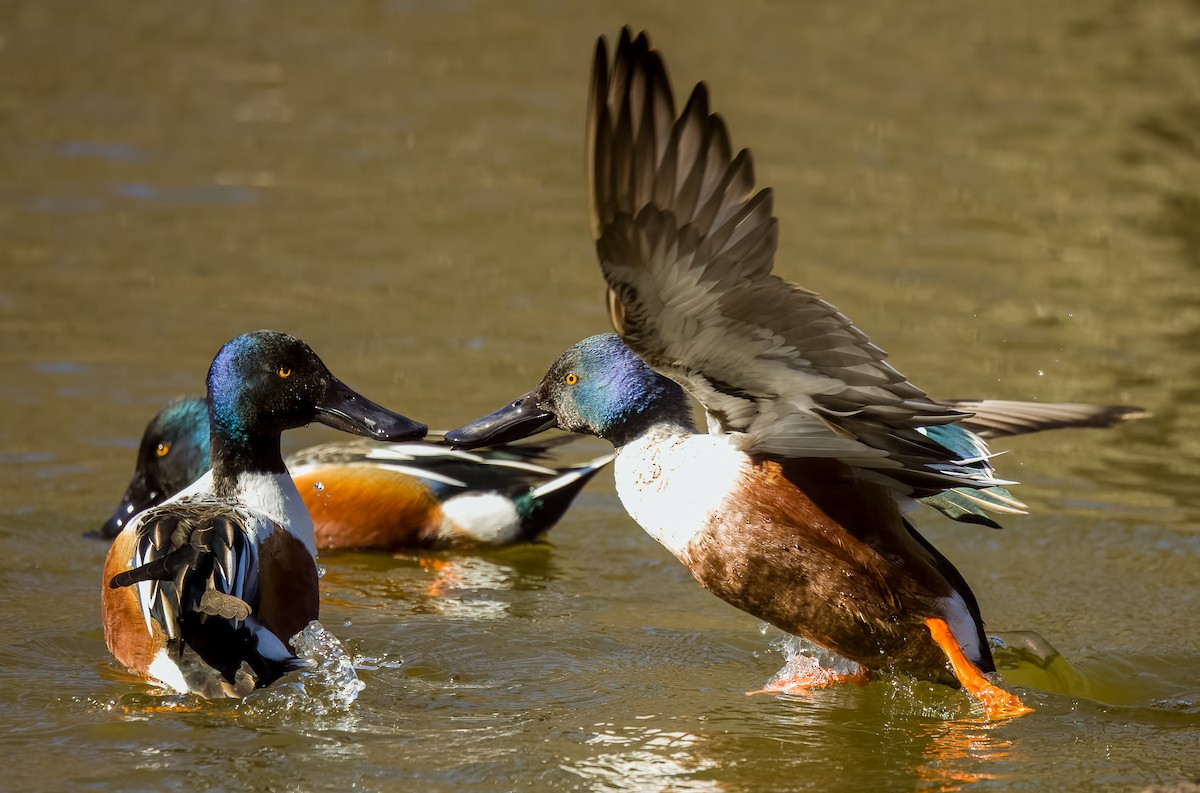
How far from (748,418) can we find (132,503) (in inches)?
112

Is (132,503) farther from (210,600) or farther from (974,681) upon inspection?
(974,681)

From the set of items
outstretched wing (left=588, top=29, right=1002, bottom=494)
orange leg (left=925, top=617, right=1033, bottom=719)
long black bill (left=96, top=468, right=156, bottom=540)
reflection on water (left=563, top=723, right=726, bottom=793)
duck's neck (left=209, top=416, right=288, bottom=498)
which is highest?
outstretched wing (left=588, top=29, right=1002, bottom=494)

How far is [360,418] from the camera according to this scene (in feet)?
17.5

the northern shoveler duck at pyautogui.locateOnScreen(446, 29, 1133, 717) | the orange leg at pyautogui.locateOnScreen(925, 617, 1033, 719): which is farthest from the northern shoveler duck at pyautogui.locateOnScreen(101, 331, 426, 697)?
the orange leg at pyautogui.locateOnScreen(925, 617, 1033, 719)

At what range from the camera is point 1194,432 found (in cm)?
769

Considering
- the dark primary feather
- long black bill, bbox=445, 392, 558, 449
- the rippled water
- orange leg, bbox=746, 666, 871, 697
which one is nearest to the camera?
the rippled water

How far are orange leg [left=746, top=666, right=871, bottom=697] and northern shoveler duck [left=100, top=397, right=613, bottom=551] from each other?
1463 millimetres

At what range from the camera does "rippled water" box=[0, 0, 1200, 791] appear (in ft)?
15.8

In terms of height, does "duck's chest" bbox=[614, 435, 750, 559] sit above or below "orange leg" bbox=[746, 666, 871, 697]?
above

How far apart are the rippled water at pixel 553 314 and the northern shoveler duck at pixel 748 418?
0.40m

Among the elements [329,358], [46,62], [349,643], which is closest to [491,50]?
[46,62]

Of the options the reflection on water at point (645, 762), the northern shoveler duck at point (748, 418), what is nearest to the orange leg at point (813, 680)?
the northern shoveler duck at point (748, 418)

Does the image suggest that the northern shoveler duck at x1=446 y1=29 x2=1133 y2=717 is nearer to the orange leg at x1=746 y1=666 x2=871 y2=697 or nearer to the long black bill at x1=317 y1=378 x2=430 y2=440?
the orange leg at x1=746 y1=666 x2=871 y2=697

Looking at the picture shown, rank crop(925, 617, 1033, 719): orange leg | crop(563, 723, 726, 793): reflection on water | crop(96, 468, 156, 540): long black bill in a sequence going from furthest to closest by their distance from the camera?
crop(96, 468, 156, 540): long black bill < crop(925, 617, 1033, 719): orange leg < crop(563, 723, 726, 793): reflection on water
